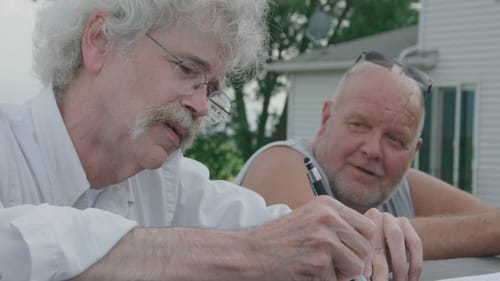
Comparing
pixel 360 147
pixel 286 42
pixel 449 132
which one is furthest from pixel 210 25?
pixel 286 42

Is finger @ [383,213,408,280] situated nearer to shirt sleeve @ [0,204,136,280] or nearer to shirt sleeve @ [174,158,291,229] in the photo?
shirt sleeve @ [174,158,291,229]

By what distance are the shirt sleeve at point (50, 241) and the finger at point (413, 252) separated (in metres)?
0.71

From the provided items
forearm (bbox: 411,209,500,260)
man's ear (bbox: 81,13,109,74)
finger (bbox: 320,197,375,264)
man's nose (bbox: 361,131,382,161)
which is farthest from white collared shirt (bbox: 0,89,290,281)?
man's nose (bbox: 361,131,382,161)

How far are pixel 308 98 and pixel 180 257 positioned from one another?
56.3ft

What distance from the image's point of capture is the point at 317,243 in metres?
1.35

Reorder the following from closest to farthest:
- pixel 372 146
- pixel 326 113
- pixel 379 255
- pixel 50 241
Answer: pixel 50 241
pixel 379 255
pixel 372 146
pixel 326 113

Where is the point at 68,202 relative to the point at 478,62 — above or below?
above

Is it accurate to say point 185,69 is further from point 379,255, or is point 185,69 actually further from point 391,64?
point 391,64

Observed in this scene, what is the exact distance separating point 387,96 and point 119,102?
4.34 feet

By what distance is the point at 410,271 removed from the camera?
170cm

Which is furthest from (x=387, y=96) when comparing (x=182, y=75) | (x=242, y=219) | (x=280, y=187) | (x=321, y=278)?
(x=321, y=278)

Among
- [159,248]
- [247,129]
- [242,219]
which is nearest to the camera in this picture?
[159,248]

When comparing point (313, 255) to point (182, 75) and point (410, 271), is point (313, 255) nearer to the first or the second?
point (410, 271)

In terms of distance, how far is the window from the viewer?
14586 mm
